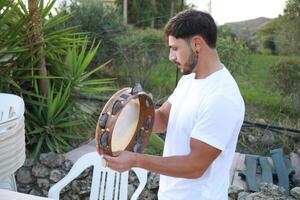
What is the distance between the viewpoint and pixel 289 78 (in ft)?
15.3

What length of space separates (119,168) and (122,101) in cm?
19

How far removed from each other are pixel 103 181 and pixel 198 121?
1.15 m

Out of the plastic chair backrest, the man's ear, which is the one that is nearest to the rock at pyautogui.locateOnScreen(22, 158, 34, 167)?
the plastic chair backrest

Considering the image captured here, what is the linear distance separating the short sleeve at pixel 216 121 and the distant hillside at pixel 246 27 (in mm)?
4962

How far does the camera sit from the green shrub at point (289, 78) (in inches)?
181

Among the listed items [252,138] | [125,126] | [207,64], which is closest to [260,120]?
[252,138]

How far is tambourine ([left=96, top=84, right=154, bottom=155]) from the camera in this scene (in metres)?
1.15

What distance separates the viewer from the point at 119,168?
120 cm

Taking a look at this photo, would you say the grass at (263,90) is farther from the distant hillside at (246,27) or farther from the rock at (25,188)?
the rock at (25,188)

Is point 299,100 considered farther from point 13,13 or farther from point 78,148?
point 13,13

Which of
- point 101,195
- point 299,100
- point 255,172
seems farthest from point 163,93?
point 101,195

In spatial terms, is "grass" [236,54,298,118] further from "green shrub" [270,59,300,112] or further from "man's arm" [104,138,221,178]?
"man's arm" [104,138,221,178]

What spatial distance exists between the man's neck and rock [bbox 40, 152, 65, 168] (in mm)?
2172

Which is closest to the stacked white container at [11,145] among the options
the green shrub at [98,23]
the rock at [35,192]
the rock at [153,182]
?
the rock at [153,182]
